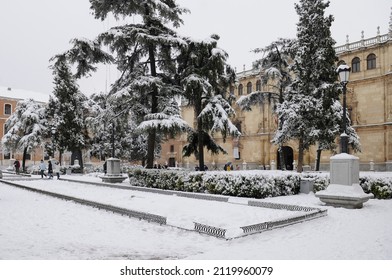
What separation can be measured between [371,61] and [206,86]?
26.3 metres

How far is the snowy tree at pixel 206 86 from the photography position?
53.6 ft

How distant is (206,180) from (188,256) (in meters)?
8.63

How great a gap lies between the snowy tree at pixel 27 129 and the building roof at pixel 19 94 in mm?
18219

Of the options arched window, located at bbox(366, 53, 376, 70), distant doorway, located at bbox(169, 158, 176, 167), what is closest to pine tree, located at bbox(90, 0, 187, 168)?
arched window, located at bbox(366, 53, 376, 70)

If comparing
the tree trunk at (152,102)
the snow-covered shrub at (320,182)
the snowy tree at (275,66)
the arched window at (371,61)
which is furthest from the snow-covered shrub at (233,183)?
the arched window at (371,61)

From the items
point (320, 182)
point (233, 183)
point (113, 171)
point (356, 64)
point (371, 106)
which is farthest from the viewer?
point (356, 64)

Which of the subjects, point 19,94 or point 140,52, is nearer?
point 140,52

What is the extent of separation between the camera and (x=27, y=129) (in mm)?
34688

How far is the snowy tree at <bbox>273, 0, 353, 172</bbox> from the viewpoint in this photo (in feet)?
60.3

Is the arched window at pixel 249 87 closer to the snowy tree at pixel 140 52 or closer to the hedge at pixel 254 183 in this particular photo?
the snowy tree at pixel 140 52

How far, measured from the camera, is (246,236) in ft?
19.5

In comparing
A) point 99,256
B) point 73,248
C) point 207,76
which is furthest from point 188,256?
point 207,76

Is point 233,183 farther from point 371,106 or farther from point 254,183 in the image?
point 371,106

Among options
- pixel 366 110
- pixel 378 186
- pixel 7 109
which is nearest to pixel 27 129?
pixel 7 109
